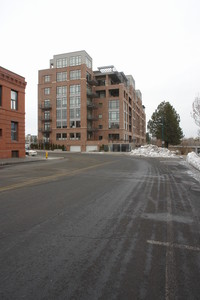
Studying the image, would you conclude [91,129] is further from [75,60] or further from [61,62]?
[61,62]

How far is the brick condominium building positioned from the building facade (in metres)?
31.3

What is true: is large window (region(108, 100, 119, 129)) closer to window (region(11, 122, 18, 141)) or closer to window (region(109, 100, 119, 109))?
window (region(109, 100, 119, 109))

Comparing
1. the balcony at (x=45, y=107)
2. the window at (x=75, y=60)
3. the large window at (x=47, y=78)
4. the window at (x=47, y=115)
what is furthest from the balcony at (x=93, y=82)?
the window at (x=47, y=115)

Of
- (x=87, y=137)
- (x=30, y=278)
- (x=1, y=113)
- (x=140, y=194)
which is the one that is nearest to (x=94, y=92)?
(x=87, y=137)

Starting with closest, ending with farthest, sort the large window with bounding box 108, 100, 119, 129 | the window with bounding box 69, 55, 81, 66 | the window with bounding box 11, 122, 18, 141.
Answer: the window with bounding box 11, 122, 18, 141
the window with bounding box 69, 55, 81, 66
the large window with bounding box 108, 100, 119, 129

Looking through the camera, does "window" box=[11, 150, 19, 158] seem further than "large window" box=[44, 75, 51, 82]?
No

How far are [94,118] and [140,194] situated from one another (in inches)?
2180

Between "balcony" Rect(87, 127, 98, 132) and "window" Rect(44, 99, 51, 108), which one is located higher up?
"window" Rect(44, 99, 51, 108)

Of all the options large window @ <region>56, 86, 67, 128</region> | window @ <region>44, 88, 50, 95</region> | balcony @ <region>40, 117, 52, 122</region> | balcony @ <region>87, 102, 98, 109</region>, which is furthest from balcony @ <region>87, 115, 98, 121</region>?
window @ <region>44, 88, 50, 95</region>

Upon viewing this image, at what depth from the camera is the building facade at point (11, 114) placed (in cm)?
2303

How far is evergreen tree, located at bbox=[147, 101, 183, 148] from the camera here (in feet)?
188

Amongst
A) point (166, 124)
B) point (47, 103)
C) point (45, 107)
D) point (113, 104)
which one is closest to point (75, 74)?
point (47, 103)

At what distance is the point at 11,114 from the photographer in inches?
951

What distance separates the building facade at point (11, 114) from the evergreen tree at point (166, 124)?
3894cm
